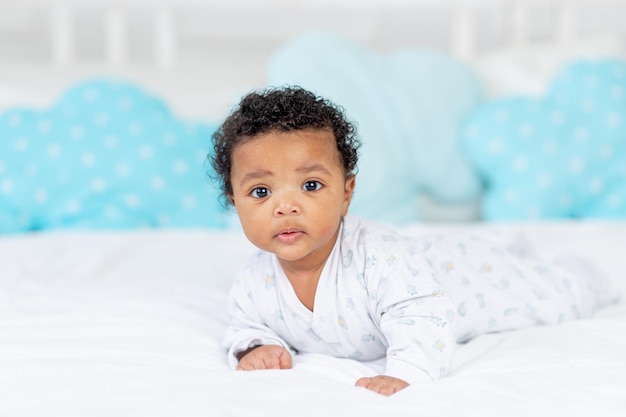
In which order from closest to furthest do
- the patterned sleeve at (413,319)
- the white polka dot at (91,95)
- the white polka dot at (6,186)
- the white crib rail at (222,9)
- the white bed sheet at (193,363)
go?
the white bed sheet at (193,363), the patterned sleeve at (413,319), the white polka dot at (6,186), the white polka dot at (91,95), the white crib rail at (222,9)

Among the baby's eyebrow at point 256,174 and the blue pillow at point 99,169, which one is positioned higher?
the blue pillow at point 99,169

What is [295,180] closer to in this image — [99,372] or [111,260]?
[99,372]

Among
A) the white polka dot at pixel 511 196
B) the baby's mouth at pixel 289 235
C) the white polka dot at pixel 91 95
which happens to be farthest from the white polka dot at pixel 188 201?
the baby's mouth at pixel 289 235

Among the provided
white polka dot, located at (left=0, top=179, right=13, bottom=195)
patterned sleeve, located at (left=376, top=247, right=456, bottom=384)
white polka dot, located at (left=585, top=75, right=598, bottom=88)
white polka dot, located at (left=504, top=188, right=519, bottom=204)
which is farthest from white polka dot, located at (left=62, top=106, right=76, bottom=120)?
white polka dot, located at (left=585, top=75, right=598, bottom=88)

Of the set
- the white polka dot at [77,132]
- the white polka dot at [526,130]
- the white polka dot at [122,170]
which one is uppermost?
the white polka dot at [77,132]

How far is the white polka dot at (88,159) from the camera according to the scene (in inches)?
67.8

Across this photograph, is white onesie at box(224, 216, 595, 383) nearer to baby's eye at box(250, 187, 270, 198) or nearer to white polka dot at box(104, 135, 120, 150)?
baby's eye at box(250, 187, 270, 198)

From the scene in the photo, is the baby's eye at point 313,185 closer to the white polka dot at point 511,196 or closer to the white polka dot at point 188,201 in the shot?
the white polka dot at point 188,201

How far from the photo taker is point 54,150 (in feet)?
5.69

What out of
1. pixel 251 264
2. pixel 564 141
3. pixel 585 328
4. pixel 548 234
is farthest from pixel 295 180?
pixel 564 141

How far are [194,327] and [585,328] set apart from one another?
50cm

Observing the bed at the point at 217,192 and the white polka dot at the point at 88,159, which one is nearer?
the bed at the point at 217,192

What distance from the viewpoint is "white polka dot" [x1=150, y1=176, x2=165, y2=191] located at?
1.73 m

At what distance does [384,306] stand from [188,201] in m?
0.97
